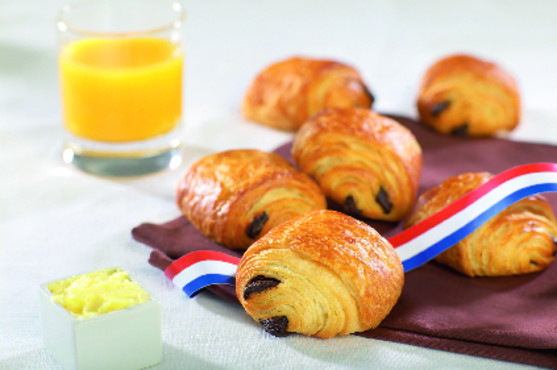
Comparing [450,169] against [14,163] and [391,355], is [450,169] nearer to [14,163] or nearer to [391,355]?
[391,355]

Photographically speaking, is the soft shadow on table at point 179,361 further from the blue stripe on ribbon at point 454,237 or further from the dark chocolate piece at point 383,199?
the dark chocolate piece at point 383,199

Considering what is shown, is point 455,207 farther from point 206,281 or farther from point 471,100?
point 471,100

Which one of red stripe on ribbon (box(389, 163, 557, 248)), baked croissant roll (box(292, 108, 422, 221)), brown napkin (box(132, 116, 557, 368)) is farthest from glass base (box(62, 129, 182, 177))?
red stripe on ribbon (box(389, 163, 557, 248))

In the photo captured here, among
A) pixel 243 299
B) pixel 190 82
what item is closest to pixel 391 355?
pixel 243 299

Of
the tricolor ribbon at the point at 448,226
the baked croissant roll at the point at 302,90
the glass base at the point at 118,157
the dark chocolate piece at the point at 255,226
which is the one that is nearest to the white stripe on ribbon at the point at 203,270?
the tricolor ribbon at the point at 448,226

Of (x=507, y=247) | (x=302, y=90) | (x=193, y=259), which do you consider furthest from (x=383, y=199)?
(x=302, y=90)
